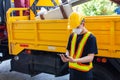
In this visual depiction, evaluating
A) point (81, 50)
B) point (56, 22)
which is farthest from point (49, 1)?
point (81, 50)

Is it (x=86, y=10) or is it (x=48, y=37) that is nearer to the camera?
(x=48, y=37)

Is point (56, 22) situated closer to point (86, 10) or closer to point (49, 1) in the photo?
point (49, 1)

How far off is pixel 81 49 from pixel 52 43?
161 cm

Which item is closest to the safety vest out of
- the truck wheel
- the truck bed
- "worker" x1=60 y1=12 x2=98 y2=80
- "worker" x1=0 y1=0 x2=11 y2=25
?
"worker" x1=60 y1=12 x2=98 y2=80

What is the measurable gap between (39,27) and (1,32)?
1698mm

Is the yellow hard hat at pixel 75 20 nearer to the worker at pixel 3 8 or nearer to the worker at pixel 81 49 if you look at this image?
the worker at pixel 81 49

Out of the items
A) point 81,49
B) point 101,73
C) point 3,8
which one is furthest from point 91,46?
point 3,8

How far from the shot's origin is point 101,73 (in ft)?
13.8

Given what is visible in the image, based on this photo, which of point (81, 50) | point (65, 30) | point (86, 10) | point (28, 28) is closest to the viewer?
point (81, 50)

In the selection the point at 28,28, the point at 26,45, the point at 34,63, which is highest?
the point at 28,28

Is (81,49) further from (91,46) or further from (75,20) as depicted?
(75,20)

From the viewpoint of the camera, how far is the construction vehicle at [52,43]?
3975mm

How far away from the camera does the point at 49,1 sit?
6707 millimetres

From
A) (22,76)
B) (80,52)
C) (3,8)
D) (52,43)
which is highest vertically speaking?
(3,8)
